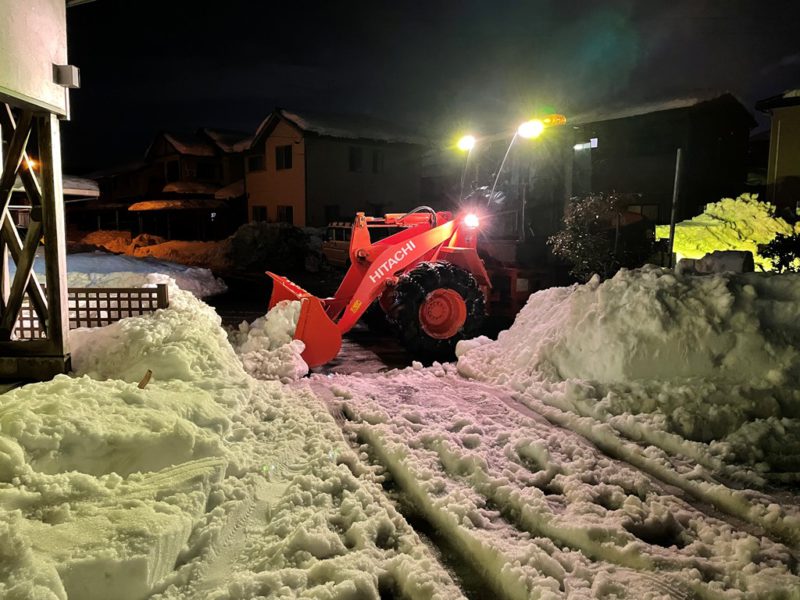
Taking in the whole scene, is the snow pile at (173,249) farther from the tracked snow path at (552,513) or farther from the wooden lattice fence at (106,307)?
the tracked snow path at (552,513)

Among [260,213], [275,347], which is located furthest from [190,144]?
[275,347]

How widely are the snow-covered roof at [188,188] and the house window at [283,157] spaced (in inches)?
263

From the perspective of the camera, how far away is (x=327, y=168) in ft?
95.9

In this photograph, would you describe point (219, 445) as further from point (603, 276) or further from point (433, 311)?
point (603, 276)

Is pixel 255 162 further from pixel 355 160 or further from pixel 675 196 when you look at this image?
pixel 675 196

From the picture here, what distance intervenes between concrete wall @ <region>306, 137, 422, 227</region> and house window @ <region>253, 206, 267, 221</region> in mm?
4063

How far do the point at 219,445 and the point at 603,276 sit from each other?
9344 mm

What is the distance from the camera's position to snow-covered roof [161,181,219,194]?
34312mm

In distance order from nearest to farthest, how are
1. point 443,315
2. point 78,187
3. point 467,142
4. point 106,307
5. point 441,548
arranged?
point 441,548, point 106,307, point 443,315, point 467,142, point 78,187

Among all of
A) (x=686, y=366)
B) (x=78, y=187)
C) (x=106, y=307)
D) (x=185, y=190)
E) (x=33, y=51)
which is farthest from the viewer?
(x=185, y=190)

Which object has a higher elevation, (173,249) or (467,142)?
(467,142)

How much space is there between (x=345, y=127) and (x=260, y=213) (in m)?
6.61

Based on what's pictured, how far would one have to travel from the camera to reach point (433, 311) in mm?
8758

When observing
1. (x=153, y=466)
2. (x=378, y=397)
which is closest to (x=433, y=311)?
(x=378, y=397)
